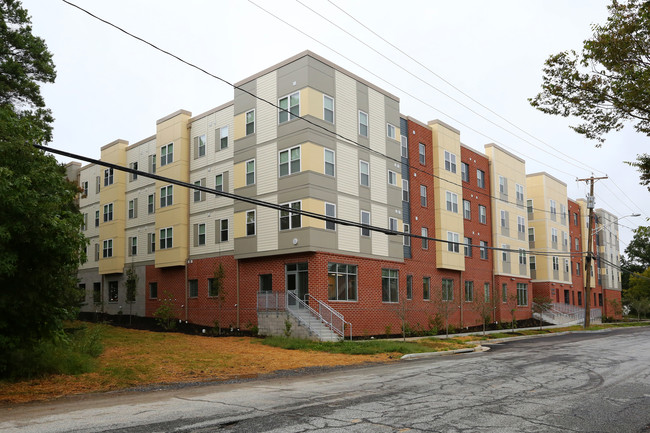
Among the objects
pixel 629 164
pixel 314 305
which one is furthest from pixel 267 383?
pixel 314 305

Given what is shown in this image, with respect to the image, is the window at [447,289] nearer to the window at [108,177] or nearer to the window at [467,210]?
the window at [467,210]

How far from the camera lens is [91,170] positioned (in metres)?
47.4

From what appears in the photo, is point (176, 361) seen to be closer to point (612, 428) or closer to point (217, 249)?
point (612, 428)

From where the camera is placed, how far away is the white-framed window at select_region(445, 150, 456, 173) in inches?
1585

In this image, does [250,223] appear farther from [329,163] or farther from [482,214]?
[482,214]

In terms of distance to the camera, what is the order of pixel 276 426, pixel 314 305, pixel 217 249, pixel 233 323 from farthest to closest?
pixel 217 249 → pixel 233 323 → pixel 314 305 → pixel 276 426

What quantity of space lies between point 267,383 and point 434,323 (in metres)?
24.1

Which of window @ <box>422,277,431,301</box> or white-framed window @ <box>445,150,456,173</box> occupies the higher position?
white-framed window @ <box>445,150,456,173</box>

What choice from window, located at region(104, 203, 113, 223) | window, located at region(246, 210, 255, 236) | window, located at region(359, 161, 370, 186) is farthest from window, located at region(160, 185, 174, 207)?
window, located at region(359, 161, 370, 186)

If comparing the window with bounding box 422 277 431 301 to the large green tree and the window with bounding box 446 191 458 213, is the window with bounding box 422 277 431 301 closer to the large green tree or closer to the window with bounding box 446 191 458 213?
the window with bounding box 446 191 458 213

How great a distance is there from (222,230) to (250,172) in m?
4.52

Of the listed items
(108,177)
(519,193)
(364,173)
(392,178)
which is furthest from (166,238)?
(519,193)

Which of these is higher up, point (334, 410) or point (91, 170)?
point (91, 170)

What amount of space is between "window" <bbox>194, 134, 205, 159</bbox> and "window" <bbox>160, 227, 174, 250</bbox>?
18.1 feet
